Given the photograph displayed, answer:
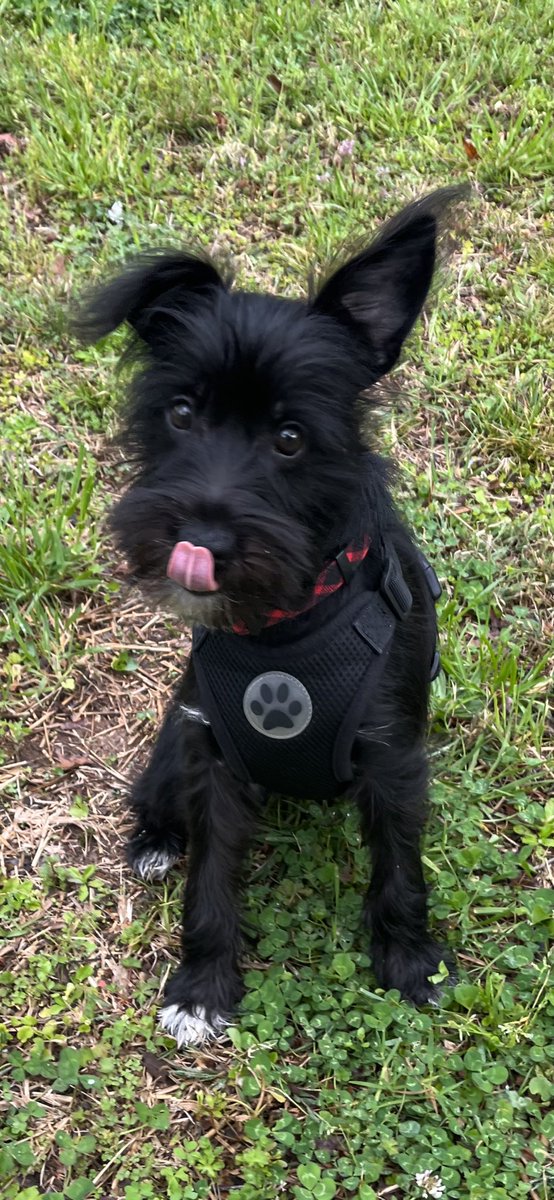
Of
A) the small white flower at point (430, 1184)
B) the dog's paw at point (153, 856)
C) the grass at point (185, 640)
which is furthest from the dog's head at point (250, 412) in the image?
the small white flower at point (430, 1184)

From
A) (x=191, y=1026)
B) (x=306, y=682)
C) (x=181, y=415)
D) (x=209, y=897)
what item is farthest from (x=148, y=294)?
(x=191, y=1026)

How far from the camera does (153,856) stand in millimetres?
3012

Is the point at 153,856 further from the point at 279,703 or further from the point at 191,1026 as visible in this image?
the point at 279,703

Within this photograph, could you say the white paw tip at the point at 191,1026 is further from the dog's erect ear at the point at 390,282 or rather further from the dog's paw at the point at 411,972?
the dog's erect ear at the point at 390,282

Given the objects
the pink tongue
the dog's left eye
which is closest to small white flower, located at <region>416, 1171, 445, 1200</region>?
the pink tongue

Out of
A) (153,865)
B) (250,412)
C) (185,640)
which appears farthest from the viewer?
(185,640)

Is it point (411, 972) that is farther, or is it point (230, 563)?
point (411, 972)

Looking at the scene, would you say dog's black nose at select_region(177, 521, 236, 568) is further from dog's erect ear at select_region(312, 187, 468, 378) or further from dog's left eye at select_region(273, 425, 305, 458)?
dog's erect ear at select_region(312, 187, 468, 378)

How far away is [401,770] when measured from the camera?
2535 mm

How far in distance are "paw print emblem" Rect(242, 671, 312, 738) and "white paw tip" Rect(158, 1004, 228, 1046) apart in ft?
2.63

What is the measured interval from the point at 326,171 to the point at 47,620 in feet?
8.63

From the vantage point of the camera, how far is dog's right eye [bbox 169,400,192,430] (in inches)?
88.8

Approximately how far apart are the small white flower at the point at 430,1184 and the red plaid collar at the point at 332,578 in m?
1.26

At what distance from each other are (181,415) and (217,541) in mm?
364
